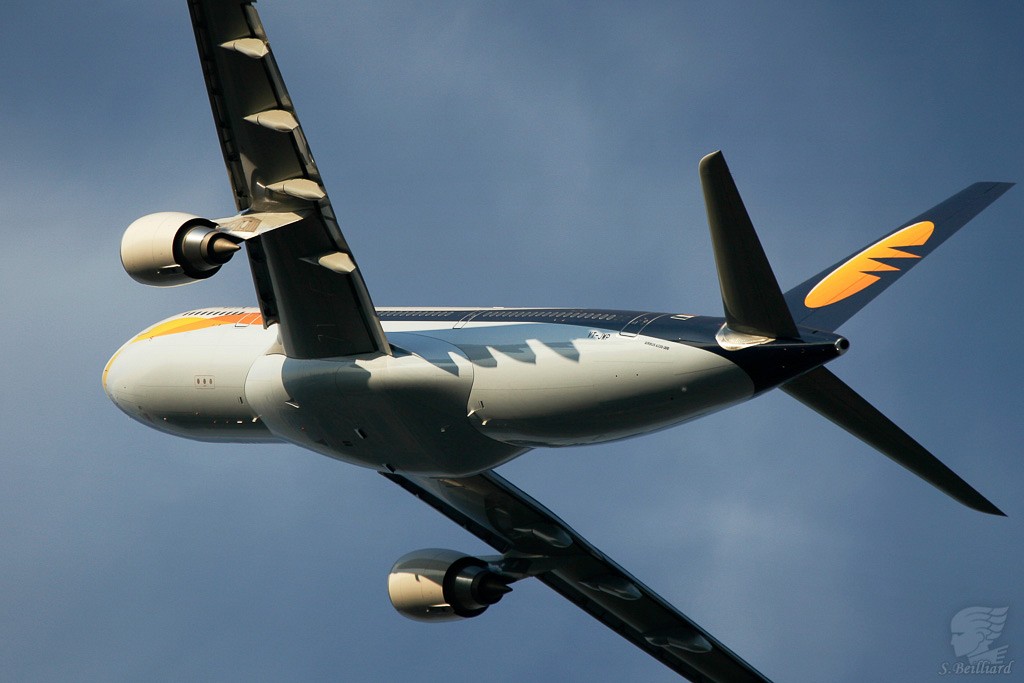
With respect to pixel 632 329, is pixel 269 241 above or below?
above

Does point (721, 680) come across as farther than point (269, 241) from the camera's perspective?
Yes

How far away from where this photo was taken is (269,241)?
71.5 feet

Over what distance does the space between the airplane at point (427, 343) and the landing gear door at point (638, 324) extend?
0.03 meters

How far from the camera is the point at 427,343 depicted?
2253cm

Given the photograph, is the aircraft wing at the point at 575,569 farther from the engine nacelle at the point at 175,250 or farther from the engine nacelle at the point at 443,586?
the engine nacelle at the point at 175,250

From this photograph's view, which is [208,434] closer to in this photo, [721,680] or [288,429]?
[288,429]

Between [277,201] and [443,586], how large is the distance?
9.40m

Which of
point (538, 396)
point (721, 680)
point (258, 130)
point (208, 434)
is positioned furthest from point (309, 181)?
point (721, 680)

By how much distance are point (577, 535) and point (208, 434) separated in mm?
7782

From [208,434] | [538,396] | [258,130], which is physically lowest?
[538,396]

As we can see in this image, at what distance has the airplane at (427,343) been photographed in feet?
65.2

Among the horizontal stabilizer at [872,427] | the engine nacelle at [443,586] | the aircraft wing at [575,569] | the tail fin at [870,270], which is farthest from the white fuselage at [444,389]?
the aircraft wing at [575,569]

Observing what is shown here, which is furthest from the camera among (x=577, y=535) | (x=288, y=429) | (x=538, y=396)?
(x=577, y=535)

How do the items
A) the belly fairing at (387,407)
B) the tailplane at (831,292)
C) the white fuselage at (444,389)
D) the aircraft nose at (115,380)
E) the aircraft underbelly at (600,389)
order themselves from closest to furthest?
1. the tailplane at (831,292)
2. the aircraft underbelly at (600,389)
3. the white fuselage at (444,389)
4. the belly fairing at (387,407)
5. the aircraft nose at (115,380)
